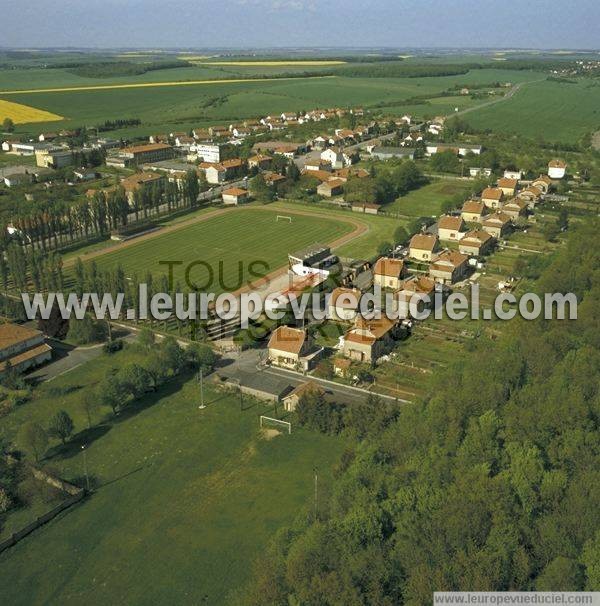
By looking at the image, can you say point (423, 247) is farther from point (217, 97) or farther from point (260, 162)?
point (217, 97)

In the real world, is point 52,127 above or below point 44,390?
above

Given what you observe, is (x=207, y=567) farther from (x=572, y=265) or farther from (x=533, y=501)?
(x=572, y=265)

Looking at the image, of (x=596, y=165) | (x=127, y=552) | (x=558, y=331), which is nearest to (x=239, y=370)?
(x=127, y=552)

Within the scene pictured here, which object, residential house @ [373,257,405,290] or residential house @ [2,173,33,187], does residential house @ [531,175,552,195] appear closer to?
residential house @ [373,257,405,290]

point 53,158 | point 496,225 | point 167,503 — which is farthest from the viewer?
point 53,158

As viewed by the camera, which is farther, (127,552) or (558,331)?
(558,331)

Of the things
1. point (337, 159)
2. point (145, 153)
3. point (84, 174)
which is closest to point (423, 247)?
point (337, 159)

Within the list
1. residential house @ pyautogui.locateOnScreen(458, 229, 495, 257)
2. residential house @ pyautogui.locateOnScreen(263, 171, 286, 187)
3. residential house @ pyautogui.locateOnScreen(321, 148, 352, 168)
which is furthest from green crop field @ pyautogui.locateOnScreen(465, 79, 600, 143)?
residential house @ pyautogui.locateOnScreen(458, 229, 495, 257)

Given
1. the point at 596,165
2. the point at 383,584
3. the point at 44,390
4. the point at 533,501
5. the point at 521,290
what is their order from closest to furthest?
the point at 383,584
the point at 533,501
the point at 44,390
the point at 521,290
the point at 596,165
